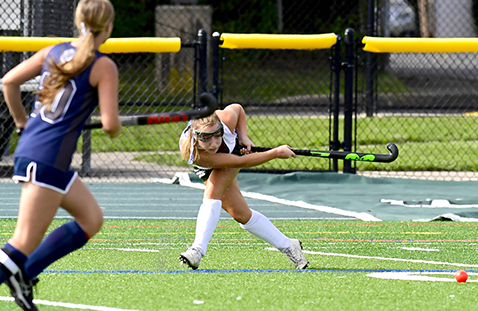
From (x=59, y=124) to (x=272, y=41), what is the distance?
6.55m

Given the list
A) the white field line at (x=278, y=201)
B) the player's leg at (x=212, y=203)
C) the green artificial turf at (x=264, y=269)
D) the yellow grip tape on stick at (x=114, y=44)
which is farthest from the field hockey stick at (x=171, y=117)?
the yellow grip tape on stick at (x=114, y=44)

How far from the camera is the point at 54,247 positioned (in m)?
3.67

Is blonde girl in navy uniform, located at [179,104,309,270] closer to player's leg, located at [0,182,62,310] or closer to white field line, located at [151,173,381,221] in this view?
player's leg, located at [0,182,62,310]

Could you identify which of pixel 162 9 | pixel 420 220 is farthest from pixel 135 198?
pixel 162 9

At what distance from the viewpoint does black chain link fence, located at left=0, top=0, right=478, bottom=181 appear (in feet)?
36.4

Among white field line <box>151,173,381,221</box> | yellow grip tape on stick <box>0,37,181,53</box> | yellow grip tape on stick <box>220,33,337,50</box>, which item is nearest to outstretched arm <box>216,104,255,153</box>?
white field line <box>151,173,381,221</box>

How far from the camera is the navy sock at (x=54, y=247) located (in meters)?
3.61

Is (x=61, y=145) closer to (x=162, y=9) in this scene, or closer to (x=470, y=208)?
(x=470, y=208)

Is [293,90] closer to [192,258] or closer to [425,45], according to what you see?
[425,45]

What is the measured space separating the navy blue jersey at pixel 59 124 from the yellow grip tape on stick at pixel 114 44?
19.2ft

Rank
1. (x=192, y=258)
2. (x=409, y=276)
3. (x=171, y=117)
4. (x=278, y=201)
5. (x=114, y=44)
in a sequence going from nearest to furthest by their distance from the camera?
(x=171, y=117) < (x=409, y=276) < (x=192, y=258) < (x=278, y=201) < (x=114, y=44)

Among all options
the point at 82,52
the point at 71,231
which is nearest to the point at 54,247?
the point at 71,231

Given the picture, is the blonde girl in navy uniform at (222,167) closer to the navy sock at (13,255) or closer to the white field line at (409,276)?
the white field line at (409,276)

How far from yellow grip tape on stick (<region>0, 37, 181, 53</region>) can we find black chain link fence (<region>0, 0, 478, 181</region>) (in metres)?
0.37
